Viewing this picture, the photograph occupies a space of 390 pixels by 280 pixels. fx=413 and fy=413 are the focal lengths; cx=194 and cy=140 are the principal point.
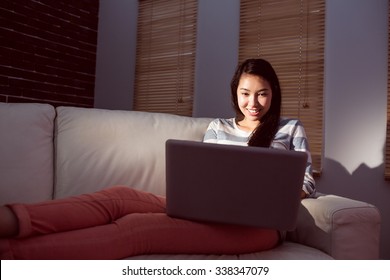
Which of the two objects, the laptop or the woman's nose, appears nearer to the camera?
the laptop

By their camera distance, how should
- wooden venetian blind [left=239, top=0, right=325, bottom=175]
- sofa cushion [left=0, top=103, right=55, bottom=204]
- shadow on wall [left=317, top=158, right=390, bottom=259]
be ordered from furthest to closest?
wooden venetian blind [left=239, top=0, right=325, bottom=175] → shadow on wall [left=317, top=158, right=390, bottom=259] → sofa cushion [left=0, top=103, right=55, bottom=204]

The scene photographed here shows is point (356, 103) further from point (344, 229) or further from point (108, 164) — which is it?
point (108, 164)

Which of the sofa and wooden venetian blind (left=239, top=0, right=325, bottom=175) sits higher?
wooden venetian blind (left=239, top=0, right=325, bottom=175)

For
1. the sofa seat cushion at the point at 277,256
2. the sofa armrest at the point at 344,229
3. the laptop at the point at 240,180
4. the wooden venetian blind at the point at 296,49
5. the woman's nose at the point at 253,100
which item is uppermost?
the wooden venetian blind at the point at 296,49

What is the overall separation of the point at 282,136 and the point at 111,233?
35.2 inches

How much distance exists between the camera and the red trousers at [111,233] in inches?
39.8

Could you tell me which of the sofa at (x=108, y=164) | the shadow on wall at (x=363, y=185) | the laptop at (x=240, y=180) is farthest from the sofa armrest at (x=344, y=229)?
the shadow on wall at (x=363, y=185)

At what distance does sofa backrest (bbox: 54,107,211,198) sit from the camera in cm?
171

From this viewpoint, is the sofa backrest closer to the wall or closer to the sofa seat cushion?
the sofa seat cushion

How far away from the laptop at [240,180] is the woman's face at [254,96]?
0.77 metres

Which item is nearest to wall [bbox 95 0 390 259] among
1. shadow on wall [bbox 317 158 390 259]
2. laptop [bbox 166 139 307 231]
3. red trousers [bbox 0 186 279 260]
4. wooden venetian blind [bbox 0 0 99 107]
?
shadow on wall [bbox 317 158 390 259]

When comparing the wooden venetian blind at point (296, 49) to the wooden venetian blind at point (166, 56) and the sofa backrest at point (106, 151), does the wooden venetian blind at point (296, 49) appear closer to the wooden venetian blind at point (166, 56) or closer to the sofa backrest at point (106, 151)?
the wooden venetian blind at point (166, 56)

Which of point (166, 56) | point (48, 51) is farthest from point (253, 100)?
point (48, 51)

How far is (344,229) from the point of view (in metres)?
1.33
